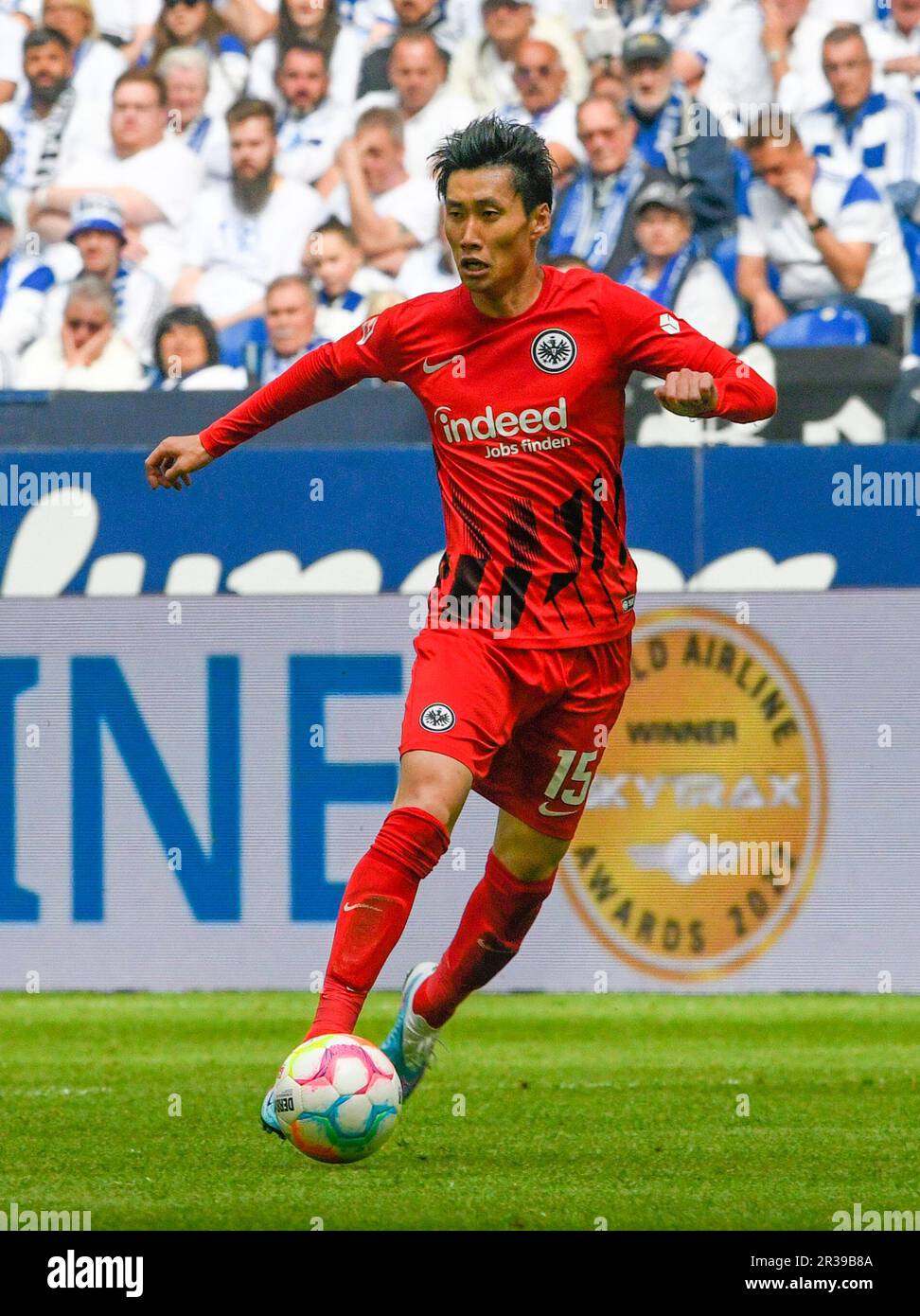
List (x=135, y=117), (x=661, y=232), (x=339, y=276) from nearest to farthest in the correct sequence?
(x=661, y=232)
(x=339, y=276)
(x=135, y=117)

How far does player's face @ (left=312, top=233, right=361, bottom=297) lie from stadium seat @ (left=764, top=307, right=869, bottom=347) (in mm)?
2067

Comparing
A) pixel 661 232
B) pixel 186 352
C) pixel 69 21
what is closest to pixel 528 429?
pixel 661 232

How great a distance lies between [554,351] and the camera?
4445mm

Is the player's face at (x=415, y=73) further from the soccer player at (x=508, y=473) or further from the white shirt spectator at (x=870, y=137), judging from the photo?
the soccer player at (x=508, y=473)

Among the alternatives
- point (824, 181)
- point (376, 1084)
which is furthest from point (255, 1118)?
A: point (824, 181)

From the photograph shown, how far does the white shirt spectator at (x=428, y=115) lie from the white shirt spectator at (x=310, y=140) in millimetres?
120

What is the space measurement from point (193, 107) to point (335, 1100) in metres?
7.53

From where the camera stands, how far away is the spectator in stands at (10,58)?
10.4 m

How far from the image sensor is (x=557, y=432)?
4.47 meters

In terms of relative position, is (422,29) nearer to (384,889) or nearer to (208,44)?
(208,44)

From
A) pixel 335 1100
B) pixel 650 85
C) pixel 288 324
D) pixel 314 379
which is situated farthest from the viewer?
pixel 650 85

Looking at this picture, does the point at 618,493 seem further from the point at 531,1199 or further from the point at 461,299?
the point at 531,1199

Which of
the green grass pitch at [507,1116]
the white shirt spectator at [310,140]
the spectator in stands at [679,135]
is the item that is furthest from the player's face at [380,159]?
the green grass pitch at [507,1116]

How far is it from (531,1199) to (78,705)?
13.1ft
